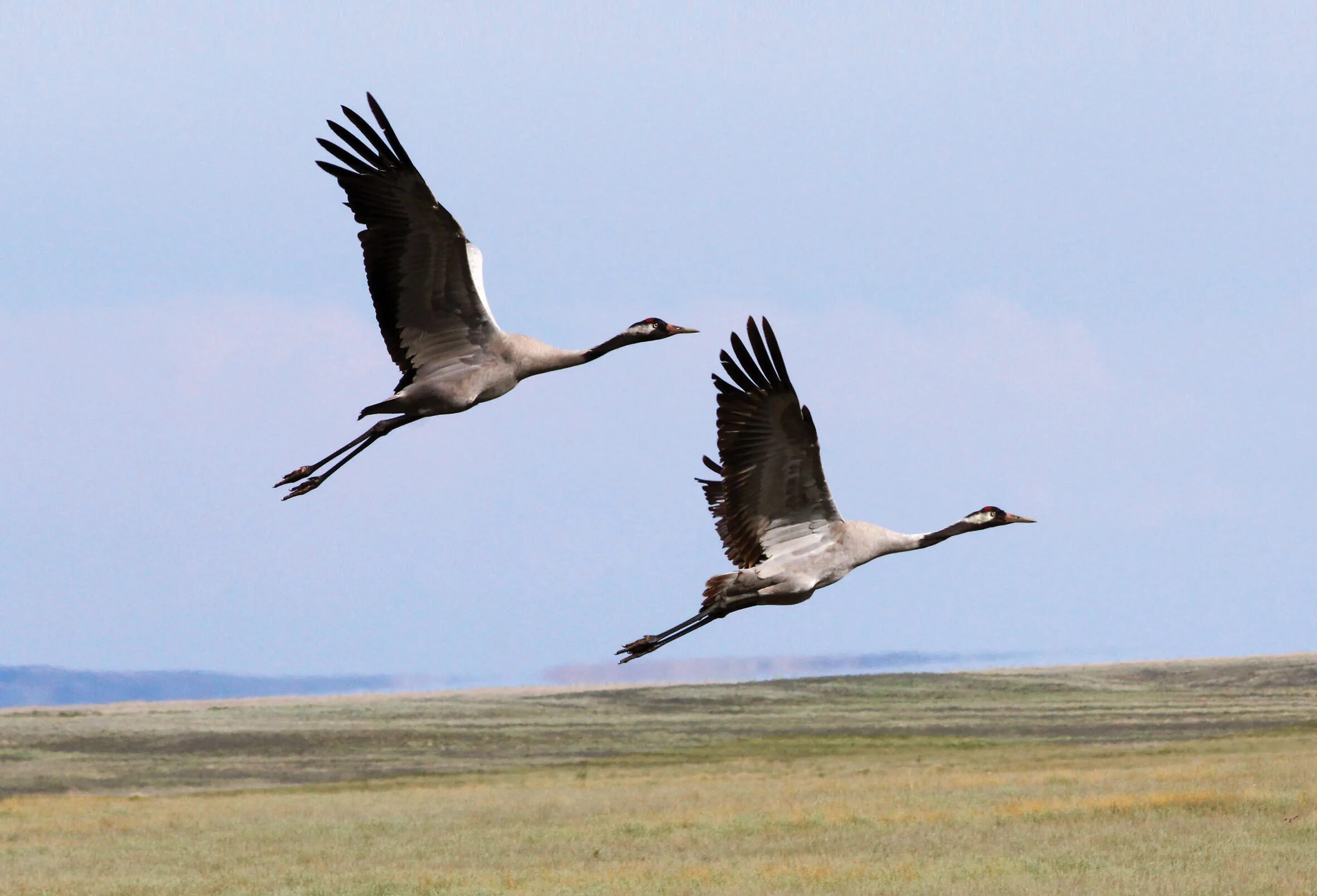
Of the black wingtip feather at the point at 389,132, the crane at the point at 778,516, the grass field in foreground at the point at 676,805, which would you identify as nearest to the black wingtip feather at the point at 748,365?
the crane at the point at 778,516

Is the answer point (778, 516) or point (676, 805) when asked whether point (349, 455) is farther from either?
point (676, 805)

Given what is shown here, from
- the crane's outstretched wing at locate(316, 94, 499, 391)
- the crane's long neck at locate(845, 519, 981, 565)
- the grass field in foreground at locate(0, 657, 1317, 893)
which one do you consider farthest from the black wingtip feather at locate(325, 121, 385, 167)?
the grass field in foreground at locate(0, 657, 1317, 893)

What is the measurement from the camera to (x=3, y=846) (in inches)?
1059

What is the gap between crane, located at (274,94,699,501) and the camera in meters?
7.47

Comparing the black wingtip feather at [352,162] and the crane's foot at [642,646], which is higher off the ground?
the black wingtip feather at [352,162]

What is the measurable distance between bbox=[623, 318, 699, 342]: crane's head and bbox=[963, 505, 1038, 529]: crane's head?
157 cm

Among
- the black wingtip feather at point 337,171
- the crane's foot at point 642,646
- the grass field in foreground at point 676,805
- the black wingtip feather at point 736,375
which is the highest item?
the black wingtip feather at point 337,171

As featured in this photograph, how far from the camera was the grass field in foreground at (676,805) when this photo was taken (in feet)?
71.4

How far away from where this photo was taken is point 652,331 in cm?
764

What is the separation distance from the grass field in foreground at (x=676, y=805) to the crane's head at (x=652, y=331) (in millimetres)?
13527

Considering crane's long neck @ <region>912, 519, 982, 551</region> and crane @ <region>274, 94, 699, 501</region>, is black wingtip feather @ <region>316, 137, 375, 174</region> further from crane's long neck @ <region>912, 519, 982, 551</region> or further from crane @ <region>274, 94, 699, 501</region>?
crane's long neck @ <region>912, 519, 982, 551</region>

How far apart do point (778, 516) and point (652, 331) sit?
1.03 metres

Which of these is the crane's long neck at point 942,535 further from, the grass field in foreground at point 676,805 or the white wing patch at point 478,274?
the grass field in foreground at point 676,805

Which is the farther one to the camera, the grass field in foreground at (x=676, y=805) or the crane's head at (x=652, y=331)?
the grass field in foreground at (x=676, y=805)
